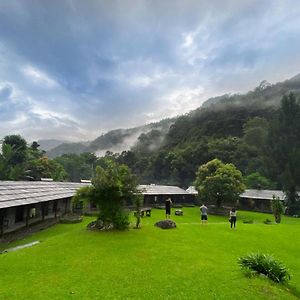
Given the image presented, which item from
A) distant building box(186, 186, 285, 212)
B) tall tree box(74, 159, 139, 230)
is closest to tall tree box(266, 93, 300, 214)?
distant building box(186, 186, 285, 212)

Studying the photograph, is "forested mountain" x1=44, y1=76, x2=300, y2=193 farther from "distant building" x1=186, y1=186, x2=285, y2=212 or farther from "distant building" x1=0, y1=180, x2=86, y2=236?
"distant building" x1=0, y1=180, x2=86, y2=236

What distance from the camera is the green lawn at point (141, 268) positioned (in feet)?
31.5

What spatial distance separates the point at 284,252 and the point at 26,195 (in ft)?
61.0

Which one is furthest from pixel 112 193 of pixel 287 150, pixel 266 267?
pixel 287 150

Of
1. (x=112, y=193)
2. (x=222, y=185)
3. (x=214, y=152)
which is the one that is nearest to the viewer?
(x=112, y=193)

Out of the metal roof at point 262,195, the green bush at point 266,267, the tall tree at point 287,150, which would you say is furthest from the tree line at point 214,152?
the green bush at point 266,267

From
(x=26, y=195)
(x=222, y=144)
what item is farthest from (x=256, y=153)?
(x=26, y=195)

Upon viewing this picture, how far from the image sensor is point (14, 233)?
2205 cm

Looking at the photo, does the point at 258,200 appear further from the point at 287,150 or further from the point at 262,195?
the point at 287,150

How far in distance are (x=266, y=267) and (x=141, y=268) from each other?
197 inches

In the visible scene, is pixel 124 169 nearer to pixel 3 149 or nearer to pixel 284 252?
pixel 284 252

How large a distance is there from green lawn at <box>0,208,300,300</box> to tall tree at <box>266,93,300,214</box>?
3412cm

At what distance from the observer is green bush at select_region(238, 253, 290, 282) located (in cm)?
1152

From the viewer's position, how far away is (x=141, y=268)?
12062 mm
